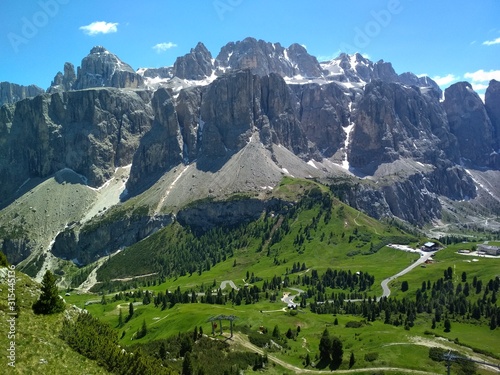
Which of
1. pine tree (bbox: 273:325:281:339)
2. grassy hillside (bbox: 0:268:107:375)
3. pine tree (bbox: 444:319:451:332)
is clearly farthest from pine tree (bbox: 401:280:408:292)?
grassy hillside (bbox: 0:268:107:375)

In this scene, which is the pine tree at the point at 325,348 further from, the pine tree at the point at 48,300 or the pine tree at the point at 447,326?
the pine tree at the point at 48,300

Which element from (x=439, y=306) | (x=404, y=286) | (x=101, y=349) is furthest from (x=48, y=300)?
(x=404, y=286)

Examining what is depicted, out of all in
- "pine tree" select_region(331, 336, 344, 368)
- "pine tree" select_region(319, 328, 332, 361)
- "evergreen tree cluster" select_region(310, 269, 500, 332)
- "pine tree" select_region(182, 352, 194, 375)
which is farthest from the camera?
"evergreen tree cluster" select_region(310, 269, 500, 332)

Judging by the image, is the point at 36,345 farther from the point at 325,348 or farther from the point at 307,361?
the point at 325,348

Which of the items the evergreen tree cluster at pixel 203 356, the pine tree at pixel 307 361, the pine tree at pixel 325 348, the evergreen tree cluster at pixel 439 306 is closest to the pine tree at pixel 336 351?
the pine tree at pixel 325 348

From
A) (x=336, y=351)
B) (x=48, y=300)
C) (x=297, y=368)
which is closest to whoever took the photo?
(x=48, y=300)

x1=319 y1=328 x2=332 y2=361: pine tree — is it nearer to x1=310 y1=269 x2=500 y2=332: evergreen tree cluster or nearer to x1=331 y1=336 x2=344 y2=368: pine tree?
x1=331 y1=336 x2=344 y2=368: pine tree

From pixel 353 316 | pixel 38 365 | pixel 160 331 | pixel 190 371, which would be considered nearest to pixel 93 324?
pixel 38 365

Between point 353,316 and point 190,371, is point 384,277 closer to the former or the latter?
point 353,316
